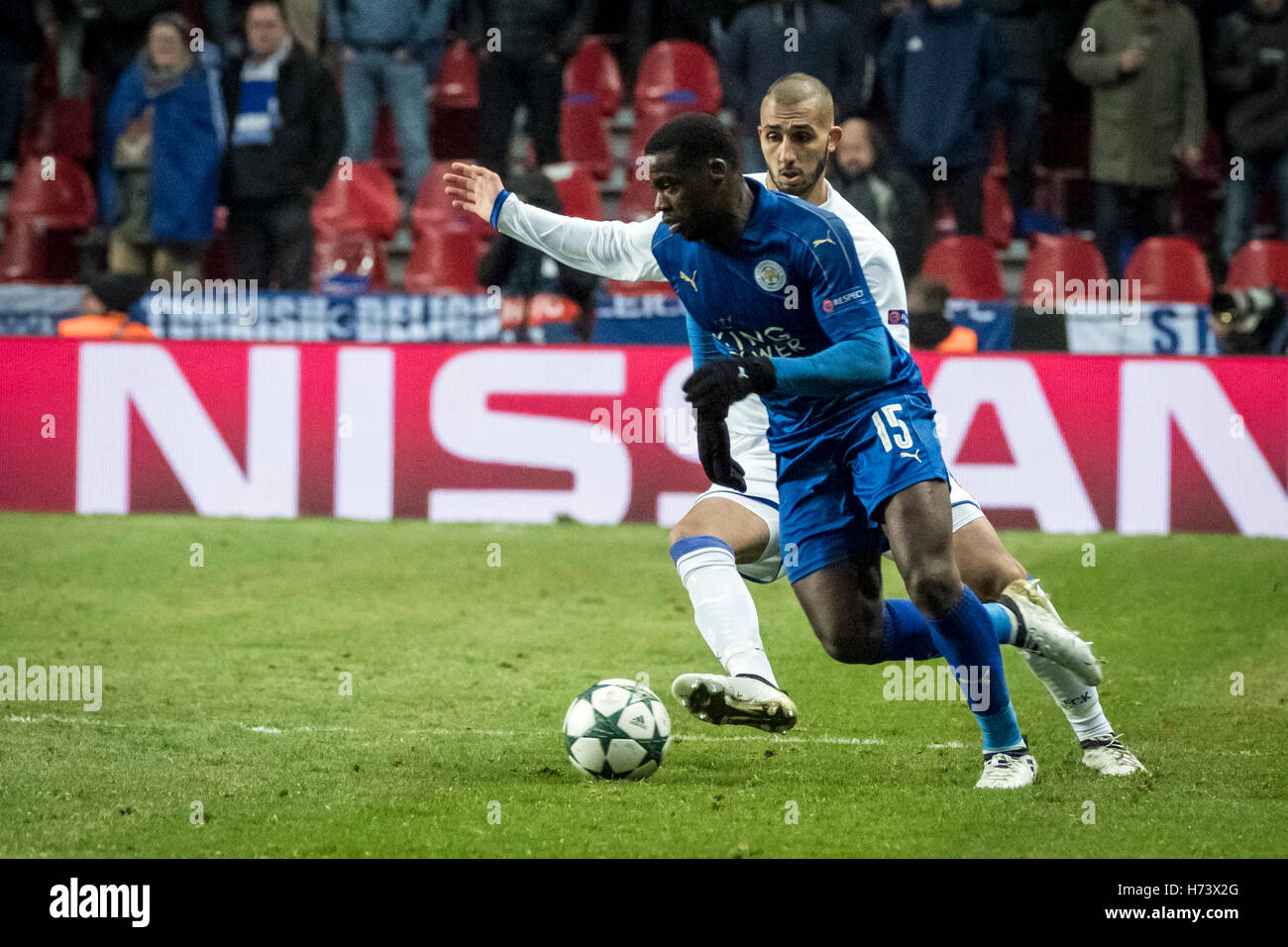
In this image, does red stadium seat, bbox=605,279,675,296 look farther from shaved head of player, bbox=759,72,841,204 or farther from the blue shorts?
the blue shorts

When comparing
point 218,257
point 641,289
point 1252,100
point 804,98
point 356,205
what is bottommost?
point 804,98

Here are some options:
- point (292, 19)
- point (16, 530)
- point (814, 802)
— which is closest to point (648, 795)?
point (814, 802)

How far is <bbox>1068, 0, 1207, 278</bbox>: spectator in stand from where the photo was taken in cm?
1197

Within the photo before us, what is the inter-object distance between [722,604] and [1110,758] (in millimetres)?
1281

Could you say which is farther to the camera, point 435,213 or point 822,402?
point 435,213

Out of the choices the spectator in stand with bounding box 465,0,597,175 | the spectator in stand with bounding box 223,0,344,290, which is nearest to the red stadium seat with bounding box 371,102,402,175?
the spectator in stand with bounding box 465,0,597,175

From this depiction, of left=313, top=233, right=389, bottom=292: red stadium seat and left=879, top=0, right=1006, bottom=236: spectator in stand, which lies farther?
left=313, top=233, right=389, bottom=292: red stadium seat

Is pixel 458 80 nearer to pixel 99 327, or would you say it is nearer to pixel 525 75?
pixel 525 75

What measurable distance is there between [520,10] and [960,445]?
4.77 meters

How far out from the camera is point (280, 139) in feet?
40.1

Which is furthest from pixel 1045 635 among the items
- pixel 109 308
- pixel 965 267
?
pixel 109 308

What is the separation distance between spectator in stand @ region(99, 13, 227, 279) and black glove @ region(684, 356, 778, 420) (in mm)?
8542

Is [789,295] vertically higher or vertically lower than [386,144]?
lower

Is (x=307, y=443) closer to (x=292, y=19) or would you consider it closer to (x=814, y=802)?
(x=292, y=19)
